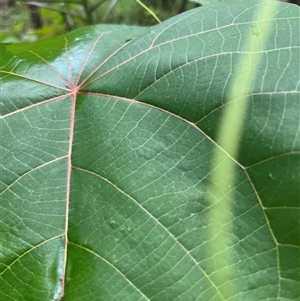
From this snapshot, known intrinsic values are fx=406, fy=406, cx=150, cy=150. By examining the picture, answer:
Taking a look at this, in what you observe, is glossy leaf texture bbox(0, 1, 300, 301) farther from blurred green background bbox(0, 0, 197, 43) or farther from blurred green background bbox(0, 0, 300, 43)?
blurred green background bbox(0, 0, 197, 43)

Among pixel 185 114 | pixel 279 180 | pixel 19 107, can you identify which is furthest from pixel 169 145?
pixel 19 107

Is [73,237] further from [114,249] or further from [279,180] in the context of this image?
[279,180]

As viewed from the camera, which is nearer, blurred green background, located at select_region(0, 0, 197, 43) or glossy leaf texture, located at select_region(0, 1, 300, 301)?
glossy leaf texture, located at select_region(0, 1, 300, 301)

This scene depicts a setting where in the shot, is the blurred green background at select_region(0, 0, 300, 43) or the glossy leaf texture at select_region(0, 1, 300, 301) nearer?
the glossy leaf texture at select_region(0, 1, 300, 301)

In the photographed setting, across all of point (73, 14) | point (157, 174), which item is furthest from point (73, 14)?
point (157, 174)

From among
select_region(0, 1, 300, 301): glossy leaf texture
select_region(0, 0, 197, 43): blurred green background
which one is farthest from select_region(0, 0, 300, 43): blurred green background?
select_region(0, 1, 300, 301): glossy leaf texture
